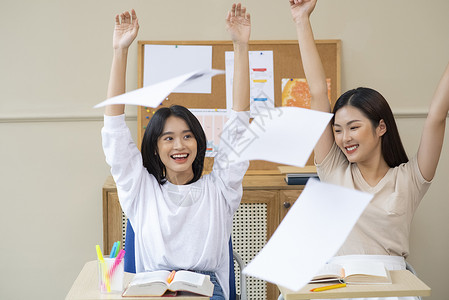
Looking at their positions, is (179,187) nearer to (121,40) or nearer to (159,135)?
(159,135)

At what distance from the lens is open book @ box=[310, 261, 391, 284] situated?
1.42 m

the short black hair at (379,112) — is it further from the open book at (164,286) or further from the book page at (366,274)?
the open book at (164,286)

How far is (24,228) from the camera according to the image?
329cm

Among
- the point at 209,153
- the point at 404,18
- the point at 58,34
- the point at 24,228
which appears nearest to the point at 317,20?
the point at 404,18

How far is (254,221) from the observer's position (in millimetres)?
2934

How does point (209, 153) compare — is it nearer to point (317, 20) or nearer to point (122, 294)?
point (317, 20)

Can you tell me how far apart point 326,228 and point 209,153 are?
231cm

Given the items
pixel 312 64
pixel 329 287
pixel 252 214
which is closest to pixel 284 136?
pixel 329 287

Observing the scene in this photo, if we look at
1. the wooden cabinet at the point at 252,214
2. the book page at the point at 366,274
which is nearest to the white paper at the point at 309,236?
the book page at the point at 366,274

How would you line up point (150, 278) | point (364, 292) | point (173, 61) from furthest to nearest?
point (173, 61), point (150, 278), point (364, 292)

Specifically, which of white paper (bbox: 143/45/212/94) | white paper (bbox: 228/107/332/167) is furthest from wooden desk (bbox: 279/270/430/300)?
white paper (bbox: 143/45/212/94)

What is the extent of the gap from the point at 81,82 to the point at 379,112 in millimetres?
2000

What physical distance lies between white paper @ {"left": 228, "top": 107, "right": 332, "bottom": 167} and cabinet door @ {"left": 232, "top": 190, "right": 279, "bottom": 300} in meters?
1.94

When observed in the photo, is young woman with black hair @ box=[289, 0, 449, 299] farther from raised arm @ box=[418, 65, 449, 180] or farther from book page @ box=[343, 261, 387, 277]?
book page @ box=[343, 261, 387, 277]
